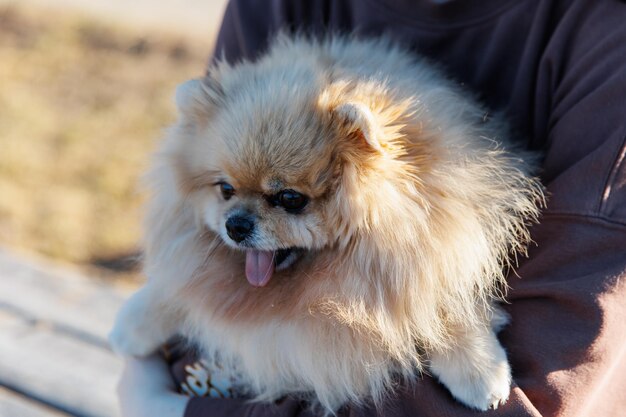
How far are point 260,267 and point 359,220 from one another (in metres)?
0.27

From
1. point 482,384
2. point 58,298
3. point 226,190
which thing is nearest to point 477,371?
point 482,384

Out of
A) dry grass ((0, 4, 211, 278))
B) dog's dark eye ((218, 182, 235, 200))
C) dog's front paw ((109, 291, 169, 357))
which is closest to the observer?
dog's dark eye ((218, 182, 235, 200))

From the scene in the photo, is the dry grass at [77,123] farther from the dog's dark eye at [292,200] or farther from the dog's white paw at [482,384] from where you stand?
the dog's white paw at [482,384]

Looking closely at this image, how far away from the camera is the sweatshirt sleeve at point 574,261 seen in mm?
1146

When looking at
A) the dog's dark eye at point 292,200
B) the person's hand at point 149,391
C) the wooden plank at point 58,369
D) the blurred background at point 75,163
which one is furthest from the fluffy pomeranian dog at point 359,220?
the wooden plank at point 58,369

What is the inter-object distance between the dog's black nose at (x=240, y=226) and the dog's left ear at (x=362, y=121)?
0.93 feet

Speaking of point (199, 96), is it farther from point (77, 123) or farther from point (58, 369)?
point (77, 123)

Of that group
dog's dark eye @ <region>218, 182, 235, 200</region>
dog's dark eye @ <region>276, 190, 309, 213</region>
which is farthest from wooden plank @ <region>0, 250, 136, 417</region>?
dog's dark eye @ <region>276, 190, 309, 213</region>

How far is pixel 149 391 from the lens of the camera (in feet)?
5.06

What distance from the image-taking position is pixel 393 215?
4.15ft

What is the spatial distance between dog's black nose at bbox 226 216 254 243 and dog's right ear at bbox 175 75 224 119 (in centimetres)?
26

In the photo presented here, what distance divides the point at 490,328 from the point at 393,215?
311mm

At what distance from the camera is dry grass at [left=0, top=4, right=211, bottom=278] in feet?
11.7

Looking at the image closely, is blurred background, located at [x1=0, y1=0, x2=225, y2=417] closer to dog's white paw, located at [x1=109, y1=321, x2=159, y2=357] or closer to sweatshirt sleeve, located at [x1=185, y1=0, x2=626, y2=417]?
dog's white paw, located at [x1=109, y1=321, x2=159, y2=357]
